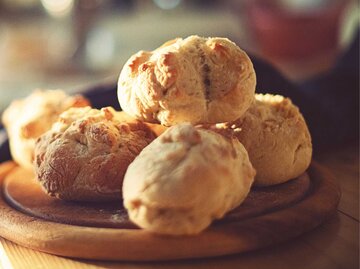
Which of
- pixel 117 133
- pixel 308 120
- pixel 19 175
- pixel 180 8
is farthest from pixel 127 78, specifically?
pixel 180 8

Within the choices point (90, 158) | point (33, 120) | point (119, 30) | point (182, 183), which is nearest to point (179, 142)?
point (182, 183)

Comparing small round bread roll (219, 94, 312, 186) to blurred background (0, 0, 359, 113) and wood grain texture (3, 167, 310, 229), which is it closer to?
wood grain texture (3, 167, 310, 229)

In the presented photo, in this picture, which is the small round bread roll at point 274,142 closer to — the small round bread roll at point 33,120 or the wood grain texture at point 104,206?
the wood grain texture at point 104,206

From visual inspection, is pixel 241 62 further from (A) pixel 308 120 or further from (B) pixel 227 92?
(A) pixel 308 120

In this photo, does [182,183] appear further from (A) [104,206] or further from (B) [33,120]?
(B) [33,120]

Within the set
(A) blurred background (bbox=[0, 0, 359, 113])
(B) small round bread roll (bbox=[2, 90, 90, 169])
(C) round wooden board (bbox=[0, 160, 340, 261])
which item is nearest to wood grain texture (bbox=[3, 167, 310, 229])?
(C) round wooden board (bbox=[0, 160, 340, 261])

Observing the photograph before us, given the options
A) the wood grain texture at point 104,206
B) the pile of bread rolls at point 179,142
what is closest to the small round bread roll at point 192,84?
the pile of bread rolls at point 179,142
